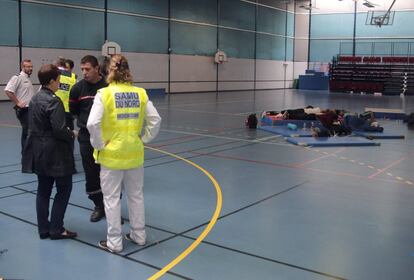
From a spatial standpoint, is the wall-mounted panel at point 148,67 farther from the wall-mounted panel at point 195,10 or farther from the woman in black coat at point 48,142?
the woman in black coat at point 48,142

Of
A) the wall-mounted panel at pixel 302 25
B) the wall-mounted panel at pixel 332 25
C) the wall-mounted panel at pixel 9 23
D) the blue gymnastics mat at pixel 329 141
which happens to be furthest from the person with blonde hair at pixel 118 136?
the wall-mounted panel at pixel 302 25

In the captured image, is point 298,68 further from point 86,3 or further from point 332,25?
point 86,3

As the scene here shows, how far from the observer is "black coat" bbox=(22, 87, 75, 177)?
5.19 m

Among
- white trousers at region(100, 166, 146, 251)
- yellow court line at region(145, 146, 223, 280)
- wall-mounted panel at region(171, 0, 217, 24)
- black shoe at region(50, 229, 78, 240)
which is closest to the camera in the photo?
yellow court line at region(145, 146, 223, 280)

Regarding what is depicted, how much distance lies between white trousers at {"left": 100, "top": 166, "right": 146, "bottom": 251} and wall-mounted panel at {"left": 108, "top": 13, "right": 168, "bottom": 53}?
82.5 feet

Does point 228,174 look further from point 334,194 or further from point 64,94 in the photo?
point 64,94

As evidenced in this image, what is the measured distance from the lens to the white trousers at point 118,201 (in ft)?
16.5

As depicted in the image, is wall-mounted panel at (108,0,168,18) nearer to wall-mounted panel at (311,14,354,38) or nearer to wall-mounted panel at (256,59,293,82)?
wall-mounted panel at (256,59,293,82)

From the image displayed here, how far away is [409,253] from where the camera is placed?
17.1 feet

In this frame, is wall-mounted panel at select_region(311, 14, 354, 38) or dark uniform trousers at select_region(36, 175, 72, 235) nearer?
dark uniform trousers at select_region(36, 175, 72, 235)

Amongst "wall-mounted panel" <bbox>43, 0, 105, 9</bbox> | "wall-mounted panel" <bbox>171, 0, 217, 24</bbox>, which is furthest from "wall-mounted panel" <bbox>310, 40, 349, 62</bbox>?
"wall-mounted panel" <bbox>43, 0, 105, 9</bbox>

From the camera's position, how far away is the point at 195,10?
3488 centimetres

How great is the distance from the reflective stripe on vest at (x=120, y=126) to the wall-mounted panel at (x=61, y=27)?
862 inches

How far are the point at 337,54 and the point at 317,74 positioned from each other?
2.78m
